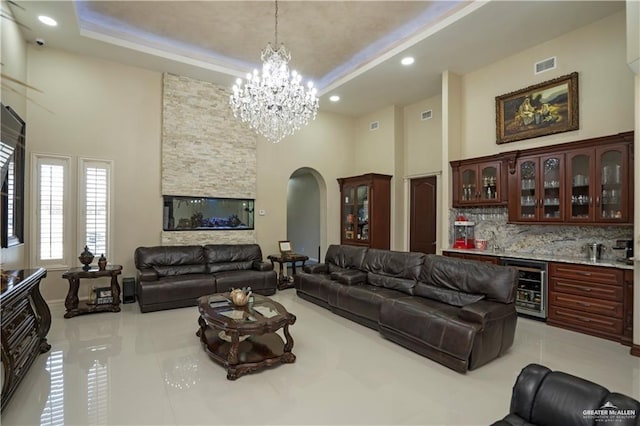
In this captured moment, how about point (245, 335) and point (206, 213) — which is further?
point (206, 213)

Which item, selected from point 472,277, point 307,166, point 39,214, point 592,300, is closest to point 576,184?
point 592,300

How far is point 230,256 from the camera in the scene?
6.20 m

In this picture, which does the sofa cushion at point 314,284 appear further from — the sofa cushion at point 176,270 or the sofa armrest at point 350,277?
the sofa cushion at point 176,270

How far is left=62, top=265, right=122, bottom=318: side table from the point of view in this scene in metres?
4.70

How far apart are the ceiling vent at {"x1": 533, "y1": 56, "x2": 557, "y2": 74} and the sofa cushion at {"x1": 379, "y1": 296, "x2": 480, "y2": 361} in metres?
3.90

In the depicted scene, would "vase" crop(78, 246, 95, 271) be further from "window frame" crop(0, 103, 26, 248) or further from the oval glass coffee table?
the oval glass coffee table

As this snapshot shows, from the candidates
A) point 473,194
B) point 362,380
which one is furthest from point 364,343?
point 473,194

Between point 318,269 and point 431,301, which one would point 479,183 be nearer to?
point 431,301

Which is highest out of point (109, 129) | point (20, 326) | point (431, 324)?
point (109, 129)

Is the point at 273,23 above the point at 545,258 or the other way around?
above

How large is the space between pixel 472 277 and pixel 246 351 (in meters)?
2.65

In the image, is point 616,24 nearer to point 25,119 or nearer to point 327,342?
point 327,342

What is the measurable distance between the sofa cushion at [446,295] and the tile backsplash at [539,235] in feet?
5.92

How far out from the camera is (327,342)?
382 cm
